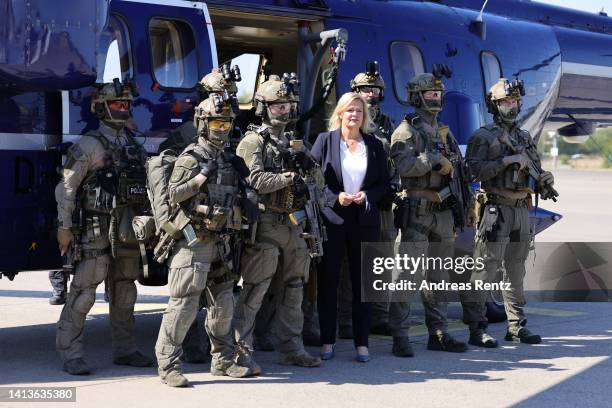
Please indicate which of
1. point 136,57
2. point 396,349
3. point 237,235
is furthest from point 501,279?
point 136,57

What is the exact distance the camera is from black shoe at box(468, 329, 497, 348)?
809 cm

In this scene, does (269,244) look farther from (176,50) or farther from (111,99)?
(176,50)

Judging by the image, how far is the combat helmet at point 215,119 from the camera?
6.60 m

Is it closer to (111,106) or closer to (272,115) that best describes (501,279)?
(272,115)

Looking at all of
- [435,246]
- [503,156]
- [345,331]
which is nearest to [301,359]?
[345,331]

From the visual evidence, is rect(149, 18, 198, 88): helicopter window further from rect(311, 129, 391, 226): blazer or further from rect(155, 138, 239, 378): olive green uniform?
rect(155, 138, 239, 378): olive green uniform

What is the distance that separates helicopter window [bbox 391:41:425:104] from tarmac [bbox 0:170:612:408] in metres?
2.21

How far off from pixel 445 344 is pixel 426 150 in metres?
1.52

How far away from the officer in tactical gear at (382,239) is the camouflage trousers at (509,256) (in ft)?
2.48

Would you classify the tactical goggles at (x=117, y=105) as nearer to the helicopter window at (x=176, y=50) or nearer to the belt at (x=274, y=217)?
the helicopter window at (x=176, y=50)

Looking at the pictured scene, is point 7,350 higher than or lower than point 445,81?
lower

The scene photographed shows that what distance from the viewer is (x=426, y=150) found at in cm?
776

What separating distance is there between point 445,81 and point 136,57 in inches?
144

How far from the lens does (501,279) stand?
28.8 ft
